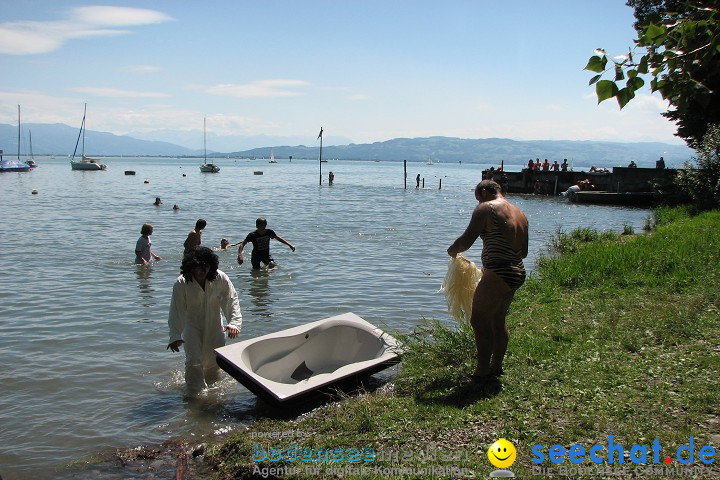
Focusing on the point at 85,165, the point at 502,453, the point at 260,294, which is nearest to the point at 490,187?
the point at 502,453

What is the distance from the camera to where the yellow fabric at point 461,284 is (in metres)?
6.57

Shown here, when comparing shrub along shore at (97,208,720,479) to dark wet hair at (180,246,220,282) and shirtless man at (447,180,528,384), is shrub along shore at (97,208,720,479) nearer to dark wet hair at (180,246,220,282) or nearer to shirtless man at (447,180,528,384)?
shirtless man at (447,180,528,384)

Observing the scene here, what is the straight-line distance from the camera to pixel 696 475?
4.02 m

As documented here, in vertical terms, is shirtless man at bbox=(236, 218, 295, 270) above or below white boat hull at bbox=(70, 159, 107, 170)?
below

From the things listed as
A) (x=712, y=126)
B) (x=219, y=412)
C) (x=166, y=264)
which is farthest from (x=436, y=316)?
(x=712, y=126)

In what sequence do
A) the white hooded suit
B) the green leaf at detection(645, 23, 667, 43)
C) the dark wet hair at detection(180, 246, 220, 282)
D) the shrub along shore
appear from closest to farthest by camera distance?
the green leaf at detection(645, 23, 667, 43)
the shrub along shore
the dark wet hair at detection(180, 246, 220, 282)
the white hooded suit

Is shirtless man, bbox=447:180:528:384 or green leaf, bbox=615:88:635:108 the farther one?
shirtless man, bbox=447:180:528:384

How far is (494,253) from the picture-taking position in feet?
19.0

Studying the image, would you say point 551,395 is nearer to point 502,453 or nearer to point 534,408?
point 534,408

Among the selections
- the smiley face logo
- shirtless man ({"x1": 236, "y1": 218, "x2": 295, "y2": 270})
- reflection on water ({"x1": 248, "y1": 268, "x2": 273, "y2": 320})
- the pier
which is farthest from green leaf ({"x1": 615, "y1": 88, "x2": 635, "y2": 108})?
the pier

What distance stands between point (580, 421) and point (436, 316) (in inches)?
248

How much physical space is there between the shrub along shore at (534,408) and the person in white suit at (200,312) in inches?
56.7

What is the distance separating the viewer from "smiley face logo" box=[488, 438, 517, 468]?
175 inches

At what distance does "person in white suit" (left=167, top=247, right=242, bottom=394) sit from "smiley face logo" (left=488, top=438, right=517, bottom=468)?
11.1 ft
